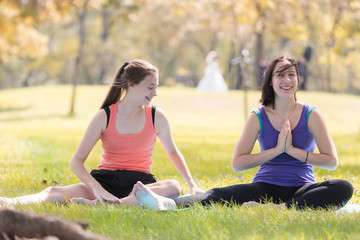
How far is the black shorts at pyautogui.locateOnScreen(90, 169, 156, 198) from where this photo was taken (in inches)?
212

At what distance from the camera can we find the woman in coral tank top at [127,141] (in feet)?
17.4

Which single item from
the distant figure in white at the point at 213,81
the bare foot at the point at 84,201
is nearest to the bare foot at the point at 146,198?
the bare foot at the point at 84,201

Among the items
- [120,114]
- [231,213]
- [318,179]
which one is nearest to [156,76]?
[120,114]

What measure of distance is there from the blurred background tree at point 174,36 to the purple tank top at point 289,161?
13.0 m

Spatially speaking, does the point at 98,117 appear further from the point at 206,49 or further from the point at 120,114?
the point at 206,49

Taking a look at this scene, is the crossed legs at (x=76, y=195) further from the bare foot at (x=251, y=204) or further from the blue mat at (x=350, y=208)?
the blue mat at (x=350, y=208)

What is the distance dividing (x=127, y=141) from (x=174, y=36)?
43012mm

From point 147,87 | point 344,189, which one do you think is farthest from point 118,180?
point 344,189

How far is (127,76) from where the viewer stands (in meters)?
5.38

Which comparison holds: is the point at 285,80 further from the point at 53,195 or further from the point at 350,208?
the point at 53,195

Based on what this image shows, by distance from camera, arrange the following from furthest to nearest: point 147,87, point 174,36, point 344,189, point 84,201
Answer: point 174,36
point 147,87
point 84,201
point 344,189

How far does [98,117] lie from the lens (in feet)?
17.8

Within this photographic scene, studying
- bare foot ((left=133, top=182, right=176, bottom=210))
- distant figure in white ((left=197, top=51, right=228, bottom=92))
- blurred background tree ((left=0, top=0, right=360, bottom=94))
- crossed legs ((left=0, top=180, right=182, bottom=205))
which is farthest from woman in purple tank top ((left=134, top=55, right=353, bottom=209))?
distant figure in white ((left=197, top=51, right=228, bottom=92))

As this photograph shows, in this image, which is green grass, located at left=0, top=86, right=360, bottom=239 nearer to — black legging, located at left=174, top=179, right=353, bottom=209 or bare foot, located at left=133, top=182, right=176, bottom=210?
bare foot, located at left=133, top=182, right=176, bottom=210
